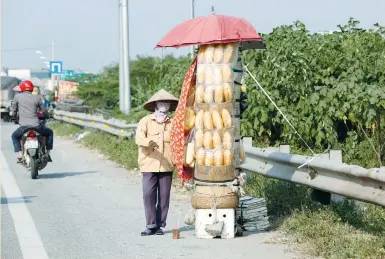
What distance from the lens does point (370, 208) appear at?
11.2m

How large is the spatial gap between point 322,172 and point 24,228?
11.0 feet

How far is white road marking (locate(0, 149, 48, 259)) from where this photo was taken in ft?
31.9

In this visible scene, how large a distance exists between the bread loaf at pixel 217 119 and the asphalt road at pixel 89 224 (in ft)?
3.81

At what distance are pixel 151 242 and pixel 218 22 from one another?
2298 mm

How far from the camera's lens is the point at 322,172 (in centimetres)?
1040

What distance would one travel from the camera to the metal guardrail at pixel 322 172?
906cm

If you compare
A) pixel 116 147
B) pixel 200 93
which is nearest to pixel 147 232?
pixel 200 93

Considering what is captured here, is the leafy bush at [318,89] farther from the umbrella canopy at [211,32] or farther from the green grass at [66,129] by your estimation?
the green grass at [66,129]

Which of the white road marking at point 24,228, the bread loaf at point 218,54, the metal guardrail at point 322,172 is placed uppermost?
the bread loaf at point 218,54

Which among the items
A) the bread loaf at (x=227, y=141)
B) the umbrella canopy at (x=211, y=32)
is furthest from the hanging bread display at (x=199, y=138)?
the umbrella canopy at (x=211, y=32)

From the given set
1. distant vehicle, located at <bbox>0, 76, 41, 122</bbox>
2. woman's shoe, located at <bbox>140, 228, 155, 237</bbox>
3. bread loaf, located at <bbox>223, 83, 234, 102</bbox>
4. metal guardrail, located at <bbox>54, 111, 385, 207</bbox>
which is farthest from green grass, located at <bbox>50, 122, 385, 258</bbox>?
distant vehicle, located at <bbox>0, 76, 41, 122</bbox>

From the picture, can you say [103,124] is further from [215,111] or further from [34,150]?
[215,111]

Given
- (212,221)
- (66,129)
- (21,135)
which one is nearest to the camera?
(212,221)

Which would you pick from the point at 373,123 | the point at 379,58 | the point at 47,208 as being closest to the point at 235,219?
the point at 47,208
